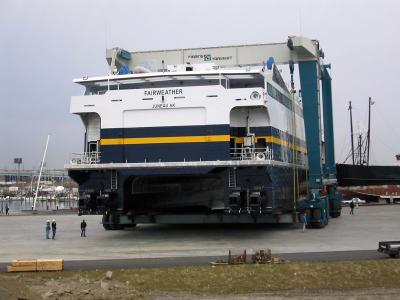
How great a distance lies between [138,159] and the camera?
74.8ft

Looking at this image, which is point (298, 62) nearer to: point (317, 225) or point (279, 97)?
point (279, 97)

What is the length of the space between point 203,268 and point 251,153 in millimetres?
7281

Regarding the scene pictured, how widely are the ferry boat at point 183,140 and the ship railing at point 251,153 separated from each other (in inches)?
1.9

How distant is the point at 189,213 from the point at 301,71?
1038 centimetres

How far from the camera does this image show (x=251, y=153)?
2202 centimetres

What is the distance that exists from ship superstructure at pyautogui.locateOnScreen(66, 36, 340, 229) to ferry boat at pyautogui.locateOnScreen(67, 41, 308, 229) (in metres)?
0.04

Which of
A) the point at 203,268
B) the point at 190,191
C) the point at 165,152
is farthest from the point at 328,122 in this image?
the point at 203,268

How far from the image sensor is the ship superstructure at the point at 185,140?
2214 cm

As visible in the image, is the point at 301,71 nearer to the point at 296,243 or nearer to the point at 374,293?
the point at 296,243

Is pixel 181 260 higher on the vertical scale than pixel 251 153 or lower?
lower

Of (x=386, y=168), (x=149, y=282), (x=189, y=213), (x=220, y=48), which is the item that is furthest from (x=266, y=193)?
(x=386, y=168)

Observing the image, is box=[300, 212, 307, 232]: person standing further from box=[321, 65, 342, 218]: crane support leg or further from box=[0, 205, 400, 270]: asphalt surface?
box=[321, 65, 342, 218]: crane support leg

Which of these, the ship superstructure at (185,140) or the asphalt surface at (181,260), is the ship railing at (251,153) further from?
the asphalt surface at (181,260)

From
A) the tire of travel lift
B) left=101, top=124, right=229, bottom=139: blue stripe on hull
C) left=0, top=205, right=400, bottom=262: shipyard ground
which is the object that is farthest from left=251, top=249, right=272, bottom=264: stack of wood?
the tire of travel lift
